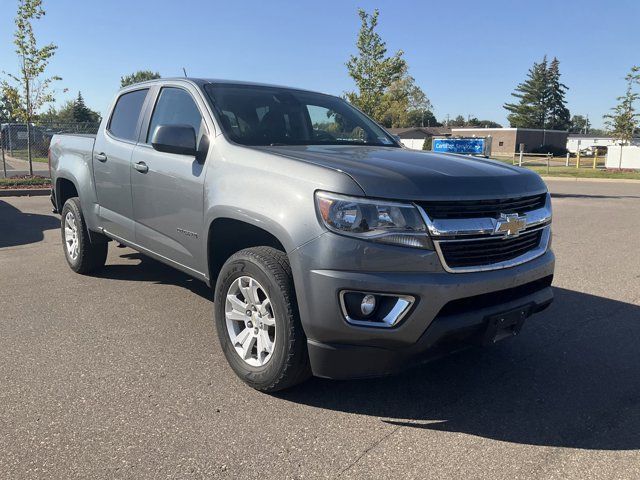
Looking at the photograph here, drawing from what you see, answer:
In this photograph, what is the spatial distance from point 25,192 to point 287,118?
1161cm

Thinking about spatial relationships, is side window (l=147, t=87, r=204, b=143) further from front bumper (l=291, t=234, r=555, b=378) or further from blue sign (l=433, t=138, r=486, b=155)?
blue sign (l=433, t=138, r=486, b=155)

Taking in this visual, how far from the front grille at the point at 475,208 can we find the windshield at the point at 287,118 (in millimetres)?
1450

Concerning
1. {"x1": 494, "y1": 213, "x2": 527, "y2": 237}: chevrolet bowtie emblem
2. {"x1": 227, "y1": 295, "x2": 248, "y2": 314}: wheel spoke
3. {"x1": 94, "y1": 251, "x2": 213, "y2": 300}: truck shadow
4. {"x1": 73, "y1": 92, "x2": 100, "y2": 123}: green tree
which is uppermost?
{"x1": 73, "y1": 92, "x2": 100, "y2": 123}: green tree

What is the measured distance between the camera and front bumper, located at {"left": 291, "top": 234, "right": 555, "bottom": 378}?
2752mm

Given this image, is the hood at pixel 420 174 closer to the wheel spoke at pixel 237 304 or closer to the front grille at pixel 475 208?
the front grille at pixel 475 208

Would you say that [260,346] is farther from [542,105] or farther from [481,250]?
[542,105]

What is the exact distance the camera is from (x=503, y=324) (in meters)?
3.06

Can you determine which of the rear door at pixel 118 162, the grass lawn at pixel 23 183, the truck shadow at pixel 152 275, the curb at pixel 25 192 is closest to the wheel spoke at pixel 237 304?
the rear door at pixel 118 162

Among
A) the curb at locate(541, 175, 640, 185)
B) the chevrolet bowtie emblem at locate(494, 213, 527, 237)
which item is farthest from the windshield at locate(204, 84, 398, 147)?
the curb at locate(541, 175, 640, 185)

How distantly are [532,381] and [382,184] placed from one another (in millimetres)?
1752

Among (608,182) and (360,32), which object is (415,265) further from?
(608,182)

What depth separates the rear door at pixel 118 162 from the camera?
4.75 metres

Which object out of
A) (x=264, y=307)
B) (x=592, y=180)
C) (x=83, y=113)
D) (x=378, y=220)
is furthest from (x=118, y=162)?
(x=83, y=113)

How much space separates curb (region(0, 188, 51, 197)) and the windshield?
1124 cm
